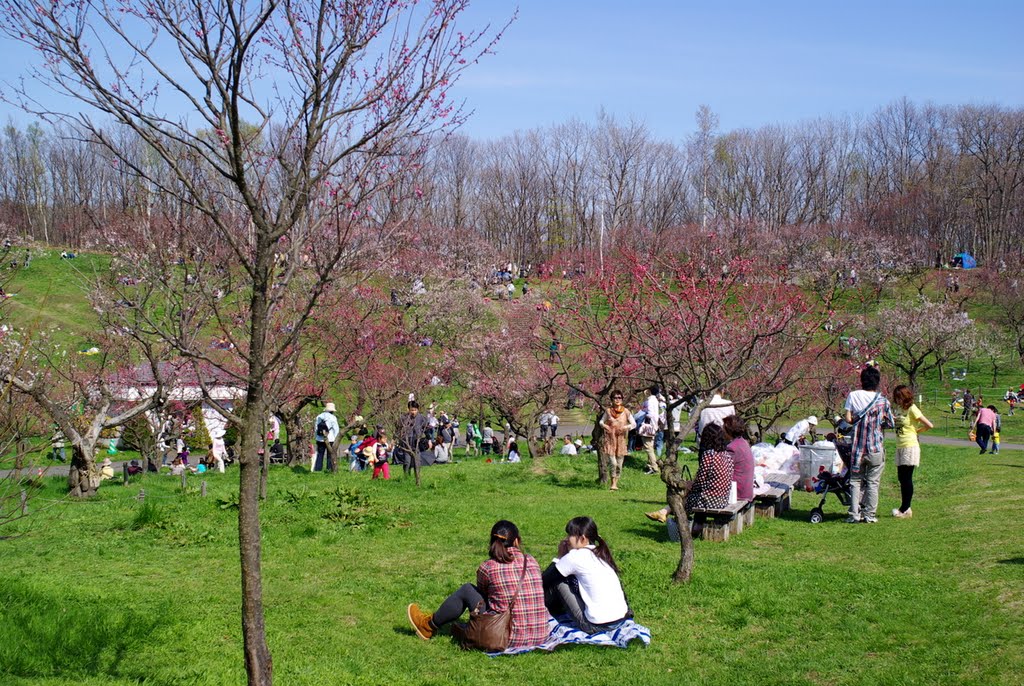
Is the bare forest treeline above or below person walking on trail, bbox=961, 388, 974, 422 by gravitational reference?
above

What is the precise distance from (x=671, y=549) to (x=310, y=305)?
551 cm

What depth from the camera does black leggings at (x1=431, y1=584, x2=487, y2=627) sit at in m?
6.24

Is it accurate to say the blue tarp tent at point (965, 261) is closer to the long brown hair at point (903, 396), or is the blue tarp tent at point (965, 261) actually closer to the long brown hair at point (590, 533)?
the long brown hair at point (903, 396)

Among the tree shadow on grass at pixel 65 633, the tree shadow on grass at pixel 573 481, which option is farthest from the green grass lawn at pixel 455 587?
the tree shadow on grass at pixel 573 481

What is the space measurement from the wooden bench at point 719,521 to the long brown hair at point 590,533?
2929 millimetres

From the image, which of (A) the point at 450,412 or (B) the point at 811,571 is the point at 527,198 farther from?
(B) the point at 811,571

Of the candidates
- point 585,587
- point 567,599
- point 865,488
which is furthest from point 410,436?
point 585,587

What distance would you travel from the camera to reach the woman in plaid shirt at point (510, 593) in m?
6.02

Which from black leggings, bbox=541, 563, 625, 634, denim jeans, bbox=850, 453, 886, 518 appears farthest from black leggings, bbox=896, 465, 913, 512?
black leggings, bbox=541, 563, 625, 634

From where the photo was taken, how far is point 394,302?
30062 mm

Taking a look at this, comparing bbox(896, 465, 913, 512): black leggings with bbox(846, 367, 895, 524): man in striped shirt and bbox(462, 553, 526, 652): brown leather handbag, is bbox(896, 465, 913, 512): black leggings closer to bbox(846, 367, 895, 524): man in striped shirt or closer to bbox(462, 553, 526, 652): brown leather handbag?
bbox(846, 367, 895, 524): man in striped shirt

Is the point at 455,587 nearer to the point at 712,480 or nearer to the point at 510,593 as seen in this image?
the point at 510,593

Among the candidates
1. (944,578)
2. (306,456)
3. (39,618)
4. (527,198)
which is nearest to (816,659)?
(944,578)

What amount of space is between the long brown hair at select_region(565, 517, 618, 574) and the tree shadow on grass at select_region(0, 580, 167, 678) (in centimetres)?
297
